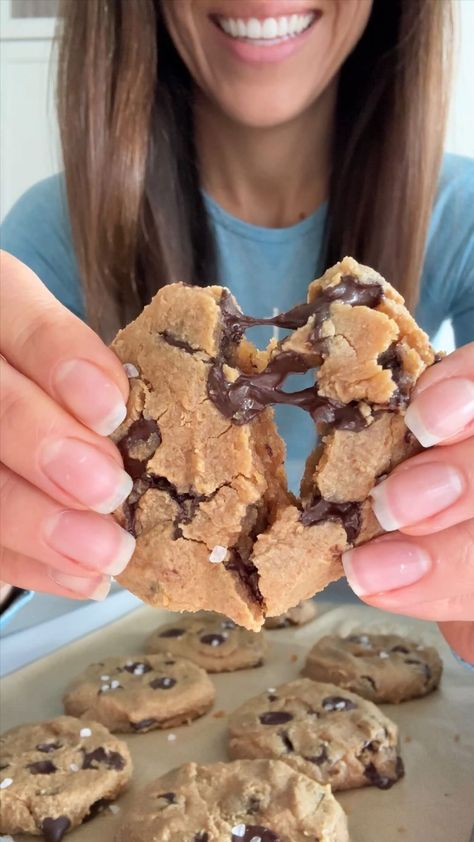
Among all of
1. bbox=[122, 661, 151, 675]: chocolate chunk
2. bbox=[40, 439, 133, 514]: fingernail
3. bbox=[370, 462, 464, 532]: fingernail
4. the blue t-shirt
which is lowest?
bbox=[122, 661, 151, 675]: chocolate chunk

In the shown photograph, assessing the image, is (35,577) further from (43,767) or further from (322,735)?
Answer: (322,735)

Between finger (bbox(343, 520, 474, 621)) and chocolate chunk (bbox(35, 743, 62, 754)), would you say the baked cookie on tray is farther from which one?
chocolate chunk (bbox(35, 743, 62, 754))

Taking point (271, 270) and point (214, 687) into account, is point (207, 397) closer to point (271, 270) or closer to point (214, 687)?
point (214, 687)

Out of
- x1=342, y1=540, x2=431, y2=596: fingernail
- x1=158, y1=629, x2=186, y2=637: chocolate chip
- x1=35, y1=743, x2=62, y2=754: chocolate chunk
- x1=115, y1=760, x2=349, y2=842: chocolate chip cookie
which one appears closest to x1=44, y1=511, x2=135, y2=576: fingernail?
x1=342, y1=540, x2=431, y2=596: fingernail

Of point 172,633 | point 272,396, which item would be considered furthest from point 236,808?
point 272,396

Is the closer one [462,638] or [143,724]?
[462,638]

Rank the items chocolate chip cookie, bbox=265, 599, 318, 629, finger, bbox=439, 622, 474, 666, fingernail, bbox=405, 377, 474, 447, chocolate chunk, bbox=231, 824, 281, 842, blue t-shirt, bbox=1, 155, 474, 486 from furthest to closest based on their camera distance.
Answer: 1. blue t-shirt, bbox=1, 155, 474, 486
2. chocolate chip cookie, bbox=265, 599, 318, 629
3. finger, bbox=439, 622, 474, 666
4. chocolate chunk, bbox=231, 824, 281, 842
5. fingernail, bbox=405, 377, 474, 447

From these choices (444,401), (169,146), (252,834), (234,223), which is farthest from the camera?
(234,223)
